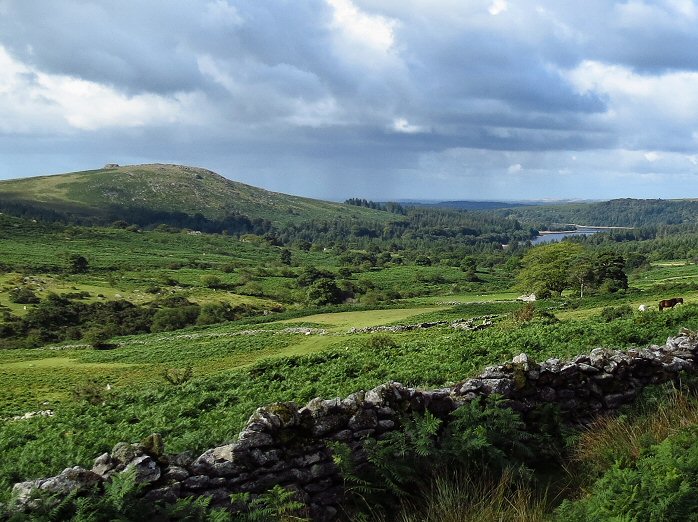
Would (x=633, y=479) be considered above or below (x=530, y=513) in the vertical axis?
above

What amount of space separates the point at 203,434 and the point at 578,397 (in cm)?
678

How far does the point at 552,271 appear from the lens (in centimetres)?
8144

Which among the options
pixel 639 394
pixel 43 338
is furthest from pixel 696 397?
pixel 43 338

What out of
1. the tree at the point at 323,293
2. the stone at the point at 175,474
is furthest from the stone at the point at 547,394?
the tree at the point at 323,293

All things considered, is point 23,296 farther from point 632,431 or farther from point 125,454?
point 632,431

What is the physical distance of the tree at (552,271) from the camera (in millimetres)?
81438

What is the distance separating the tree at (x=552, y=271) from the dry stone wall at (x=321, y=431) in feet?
246

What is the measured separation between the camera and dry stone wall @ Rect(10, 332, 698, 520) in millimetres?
6879

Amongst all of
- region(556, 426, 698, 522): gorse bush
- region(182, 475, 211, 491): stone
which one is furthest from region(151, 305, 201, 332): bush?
region(556, 426, 698, 522): gorse bush

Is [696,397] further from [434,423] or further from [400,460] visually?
[400,460]

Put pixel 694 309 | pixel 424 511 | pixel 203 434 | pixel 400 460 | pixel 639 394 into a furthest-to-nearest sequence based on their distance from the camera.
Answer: pixel 694 309 → pixel 639 394 → pixel 203 434 → pixel 400 460 → pixel 424 511

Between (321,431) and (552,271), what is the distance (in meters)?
80.0

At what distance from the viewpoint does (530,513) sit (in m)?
6.60

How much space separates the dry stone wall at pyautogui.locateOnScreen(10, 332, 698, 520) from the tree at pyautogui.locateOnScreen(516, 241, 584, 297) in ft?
246
